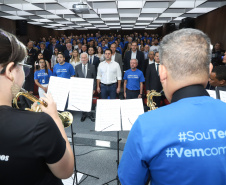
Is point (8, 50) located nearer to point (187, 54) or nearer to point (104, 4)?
point (187, 54)

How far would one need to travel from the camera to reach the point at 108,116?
1890 millimetres

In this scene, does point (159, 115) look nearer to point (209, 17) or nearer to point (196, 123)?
point (196, 123)

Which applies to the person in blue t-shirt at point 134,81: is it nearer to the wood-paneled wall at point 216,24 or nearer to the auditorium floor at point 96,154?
the auditorium floor at point 96,154

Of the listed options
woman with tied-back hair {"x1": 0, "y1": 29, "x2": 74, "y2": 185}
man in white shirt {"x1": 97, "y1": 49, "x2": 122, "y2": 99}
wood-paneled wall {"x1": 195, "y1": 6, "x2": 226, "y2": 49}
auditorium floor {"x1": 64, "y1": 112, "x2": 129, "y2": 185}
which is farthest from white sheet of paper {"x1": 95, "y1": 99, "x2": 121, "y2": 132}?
wood-paneled wall {"x1": 195, "y1": 6, "x2": 226, "y2": 49}

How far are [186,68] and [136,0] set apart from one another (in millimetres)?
6722

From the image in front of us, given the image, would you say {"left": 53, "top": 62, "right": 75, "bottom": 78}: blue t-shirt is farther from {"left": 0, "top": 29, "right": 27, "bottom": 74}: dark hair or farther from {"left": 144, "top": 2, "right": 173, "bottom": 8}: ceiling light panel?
{"left": 144, "top": 2, "right": 173, "bottom": 8}: ceiling light panel

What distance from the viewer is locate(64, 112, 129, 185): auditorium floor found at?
7.95 ft

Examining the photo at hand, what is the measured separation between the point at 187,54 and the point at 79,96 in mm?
1768

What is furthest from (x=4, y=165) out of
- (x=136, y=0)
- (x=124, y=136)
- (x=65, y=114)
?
(x=136, y=0)

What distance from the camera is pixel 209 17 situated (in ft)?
26.3

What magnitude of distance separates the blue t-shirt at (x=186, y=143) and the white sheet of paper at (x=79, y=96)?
5.52 feet

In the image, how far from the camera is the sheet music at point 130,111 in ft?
6.12

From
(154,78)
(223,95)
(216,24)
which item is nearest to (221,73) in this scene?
(223,95)

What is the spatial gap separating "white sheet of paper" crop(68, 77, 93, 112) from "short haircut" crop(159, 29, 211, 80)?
1642 mm
